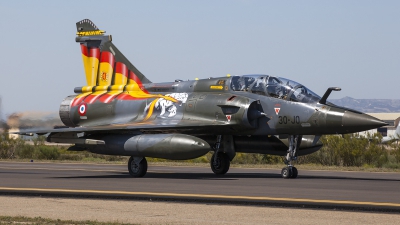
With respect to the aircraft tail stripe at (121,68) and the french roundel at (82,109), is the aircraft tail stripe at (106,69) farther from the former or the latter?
the french roundel at (82,109)

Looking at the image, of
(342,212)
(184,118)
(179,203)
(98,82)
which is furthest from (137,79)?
(342,212)

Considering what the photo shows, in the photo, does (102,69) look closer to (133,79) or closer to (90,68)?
(90,68)

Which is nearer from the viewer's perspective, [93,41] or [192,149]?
[192,149]

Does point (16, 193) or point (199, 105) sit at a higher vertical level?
point (199, 105)

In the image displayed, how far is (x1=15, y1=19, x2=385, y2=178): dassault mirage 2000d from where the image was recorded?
20094 mm

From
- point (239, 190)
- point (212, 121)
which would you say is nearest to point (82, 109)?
point (212, 121)

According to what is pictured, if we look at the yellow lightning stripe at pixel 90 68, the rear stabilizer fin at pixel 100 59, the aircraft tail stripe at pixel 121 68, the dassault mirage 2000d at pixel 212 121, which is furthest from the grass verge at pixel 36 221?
the yellow lightning stripe at pixel 90 68

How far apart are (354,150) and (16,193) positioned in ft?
65.9

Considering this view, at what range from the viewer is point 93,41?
27047 mm

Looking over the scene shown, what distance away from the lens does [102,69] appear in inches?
1049

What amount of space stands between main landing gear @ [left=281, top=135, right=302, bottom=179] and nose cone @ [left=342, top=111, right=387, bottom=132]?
1.98 m

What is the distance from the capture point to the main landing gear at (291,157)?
2036 cm

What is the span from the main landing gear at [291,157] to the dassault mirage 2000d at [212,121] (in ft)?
0.10

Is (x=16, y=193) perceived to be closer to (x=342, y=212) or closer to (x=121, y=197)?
(x=121, y=197)
